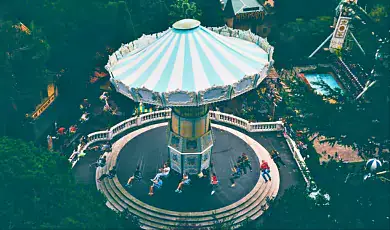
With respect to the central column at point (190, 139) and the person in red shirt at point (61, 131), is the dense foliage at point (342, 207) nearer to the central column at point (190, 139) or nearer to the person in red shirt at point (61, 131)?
the central column at point (190, 139)

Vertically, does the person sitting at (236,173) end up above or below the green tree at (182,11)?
below

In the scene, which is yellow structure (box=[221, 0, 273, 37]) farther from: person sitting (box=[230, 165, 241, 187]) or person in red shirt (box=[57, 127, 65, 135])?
person sitting (box=[230, 165, 241, 187])

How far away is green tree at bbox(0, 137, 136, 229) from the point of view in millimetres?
22252

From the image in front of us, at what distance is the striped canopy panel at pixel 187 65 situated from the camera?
1133 inches

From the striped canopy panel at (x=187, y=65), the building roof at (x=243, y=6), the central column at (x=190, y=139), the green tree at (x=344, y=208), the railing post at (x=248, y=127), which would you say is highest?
the striped canopy panel at (x=187, y=65)

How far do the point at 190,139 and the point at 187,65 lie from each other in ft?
18.2

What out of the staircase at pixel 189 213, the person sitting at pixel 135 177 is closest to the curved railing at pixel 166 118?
the staircase at pixel 189 213

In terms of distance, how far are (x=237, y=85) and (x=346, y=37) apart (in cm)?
2900

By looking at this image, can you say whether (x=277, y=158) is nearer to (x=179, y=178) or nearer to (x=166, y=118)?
(x=179, y=178)

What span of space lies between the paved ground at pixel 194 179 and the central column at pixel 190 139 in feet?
3.73

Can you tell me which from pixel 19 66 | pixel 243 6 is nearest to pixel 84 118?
pixel 19 66

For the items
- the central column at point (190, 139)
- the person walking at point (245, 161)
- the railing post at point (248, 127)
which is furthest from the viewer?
the railing post at point (248, 127)

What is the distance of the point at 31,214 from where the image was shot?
22.6 meters

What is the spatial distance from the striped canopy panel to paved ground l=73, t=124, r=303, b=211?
7479 mm
